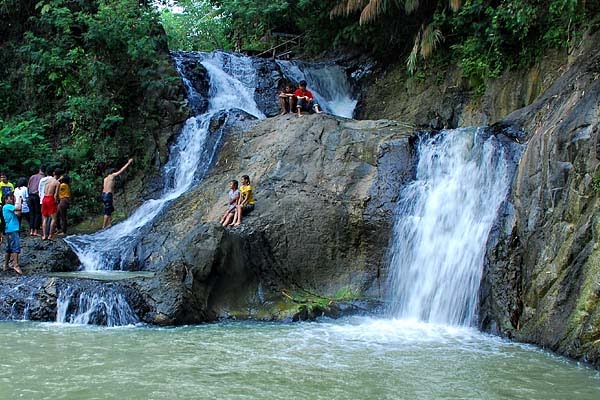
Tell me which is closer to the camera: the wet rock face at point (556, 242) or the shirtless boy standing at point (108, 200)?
the wet rock face at point (556, 242)

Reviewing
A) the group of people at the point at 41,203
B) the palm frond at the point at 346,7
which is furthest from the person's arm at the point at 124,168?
the palm frond at the point at 346,7

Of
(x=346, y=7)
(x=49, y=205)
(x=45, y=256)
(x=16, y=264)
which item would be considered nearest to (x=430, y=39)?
(x=346, y=7)

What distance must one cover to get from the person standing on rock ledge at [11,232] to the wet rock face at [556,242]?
26.9 ft

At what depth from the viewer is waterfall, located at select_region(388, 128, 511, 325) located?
35.9ft

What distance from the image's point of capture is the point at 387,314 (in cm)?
1149

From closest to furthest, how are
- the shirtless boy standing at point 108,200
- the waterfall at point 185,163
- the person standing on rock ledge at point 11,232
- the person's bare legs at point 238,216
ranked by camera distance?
the person standing on rock ledge at point 11,232, the person's bare legs at point 238,216, the waterfall at point 185,163, the shirtless boy standing at point 108,200

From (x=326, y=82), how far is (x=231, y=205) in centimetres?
919

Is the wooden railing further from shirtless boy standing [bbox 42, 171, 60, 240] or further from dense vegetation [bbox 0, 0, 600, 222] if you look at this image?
shirtless boy standing [bbox 42, 171, 60, 240]

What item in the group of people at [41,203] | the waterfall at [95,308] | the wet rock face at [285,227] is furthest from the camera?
the group of people at [41,203]

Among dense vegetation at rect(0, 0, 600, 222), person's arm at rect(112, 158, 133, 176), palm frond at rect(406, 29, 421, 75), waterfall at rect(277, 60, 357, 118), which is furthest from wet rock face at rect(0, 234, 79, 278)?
Result: palm frond at rect(406, 29, 421, 75)

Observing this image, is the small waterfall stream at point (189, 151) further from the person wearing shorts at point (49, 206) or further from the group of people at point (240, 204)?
the group of people at point (240, 204)

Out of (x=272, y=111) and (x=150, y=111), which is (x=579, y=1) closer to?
(x=272, y=111)

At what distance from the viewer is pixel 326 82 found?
70.6 ft

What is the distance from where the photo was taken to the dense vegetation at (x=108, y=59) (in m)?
17.6
